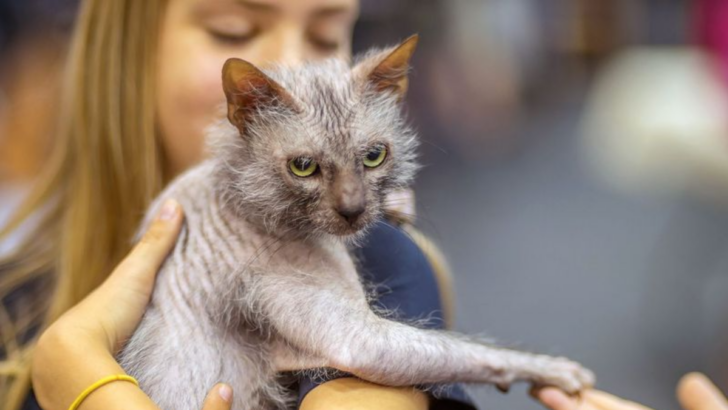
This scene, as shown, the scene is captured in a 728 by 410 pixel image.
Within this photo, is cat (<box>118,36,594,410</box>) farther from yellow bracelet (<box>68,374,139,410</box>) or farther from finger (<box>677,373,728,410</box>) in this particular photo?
finger (<box>677,373,728,410</box>)

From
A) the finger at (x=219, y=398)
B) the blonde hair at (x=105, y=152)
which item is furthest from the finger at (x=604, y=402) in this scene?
the blonde hair at (x=105, y=152)

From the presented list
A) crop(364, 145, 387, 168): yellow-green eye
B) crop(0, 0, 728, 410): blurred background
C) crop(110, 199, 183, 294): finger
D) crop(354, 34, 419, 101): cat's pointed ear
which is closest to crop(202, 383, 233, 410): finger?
crop(110, 199, 183, 294): finger

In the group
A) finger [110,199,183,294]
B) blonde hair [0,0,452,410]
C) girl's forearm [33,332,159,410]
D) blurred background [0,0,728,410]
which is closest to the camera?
girl's forearm [33,332,159,410]

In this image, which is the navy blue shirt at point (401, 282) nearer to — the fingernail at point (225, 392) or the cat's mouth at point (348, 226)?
the cat's mouth at point (348, 226)

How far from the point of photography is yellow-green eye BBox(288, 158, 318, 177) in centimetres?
92

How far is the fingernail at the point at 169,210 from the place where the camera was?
3.37ft

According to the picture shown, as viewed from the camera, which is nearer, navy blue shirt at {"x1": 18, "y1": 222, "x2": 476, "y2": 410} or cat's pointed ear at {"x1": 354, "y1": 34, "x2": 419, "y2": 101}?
cat's pointed ear at {"x1": 354, "y1": 34, "x2": 419, "y2": 101}

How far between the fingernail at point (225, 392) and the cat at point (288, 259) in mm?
37

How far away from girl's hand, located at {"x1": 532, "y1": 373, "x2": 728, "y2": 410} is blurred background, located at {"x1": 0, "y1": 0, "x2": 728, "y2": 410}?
1048mm

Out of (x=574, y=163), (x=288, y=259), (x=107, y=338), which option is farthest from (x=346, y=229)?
(x=574, y=163)

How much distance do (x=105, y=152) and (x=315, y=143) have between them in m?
0.61

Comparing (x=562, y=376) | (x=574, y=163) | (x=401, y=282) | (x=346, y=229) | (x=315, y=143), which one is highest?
(x=315, y=143)

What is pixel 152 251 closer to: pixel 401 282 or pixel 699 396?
pixel 401 282

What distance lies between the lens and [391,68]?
0.98 m
